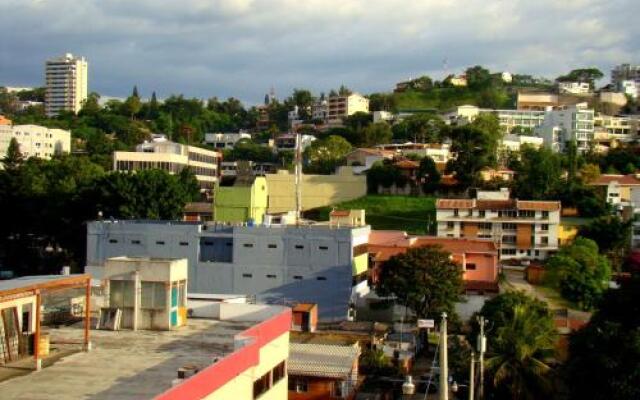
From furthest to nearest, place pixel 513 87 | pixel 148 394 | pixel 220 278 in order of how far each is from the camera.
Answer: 1. pixel 513 87
2. pixel 220 278
3. pixel 148 394

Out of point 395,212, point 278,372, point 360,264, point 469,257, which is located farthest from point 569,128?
point 278,372

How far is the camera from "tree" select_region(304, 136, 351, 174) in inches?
2633

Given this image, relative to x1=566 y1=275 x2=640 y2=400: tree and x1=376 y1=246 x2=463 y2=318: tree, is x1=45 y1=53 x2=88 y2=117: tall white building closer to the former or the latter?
x1=376 y1=246 x2=463 y2=318: tree

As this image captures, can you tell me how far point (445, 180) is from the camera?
57.4 metres

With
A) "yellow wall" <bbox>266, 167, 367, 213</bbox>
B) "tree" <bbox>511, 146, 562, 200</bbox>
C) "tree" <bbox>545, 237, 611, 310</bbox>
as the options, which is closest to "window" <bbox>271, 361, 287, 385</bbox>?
"tree" <bbox>545, 237, 611, 310</bbox>

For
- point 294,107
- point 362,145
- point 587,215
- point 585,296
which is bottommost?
point 585,296

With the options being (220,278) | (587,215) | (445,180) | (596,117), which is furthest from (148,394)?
(596,117)

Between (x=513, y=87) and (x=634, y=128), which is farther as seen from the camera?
(x=513, y=87)

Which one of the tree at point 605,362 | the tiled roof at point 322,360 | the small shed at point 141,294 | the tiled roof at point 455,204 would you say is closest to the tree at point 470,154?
the tiled roof at point 455,204

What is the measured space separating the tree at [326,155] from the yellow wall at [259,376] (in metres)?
51.4

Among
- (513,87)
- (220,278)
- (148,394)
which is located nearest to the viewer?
(148,394)

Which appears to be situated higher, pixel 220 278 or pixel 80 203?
pixel 80 203

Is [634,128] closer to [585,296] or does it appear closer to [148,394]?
[585,296]

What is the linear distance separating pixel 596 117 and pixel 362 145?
23.8 metres
